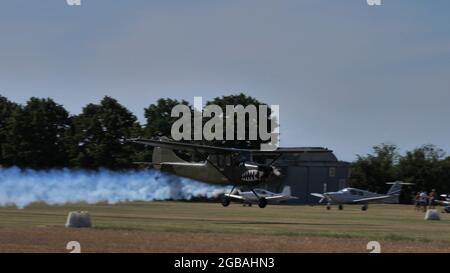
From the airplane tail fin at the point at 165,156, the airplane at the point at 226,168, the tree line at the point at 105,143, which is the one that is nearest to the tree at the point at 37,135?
the tree line at the point at 105,143

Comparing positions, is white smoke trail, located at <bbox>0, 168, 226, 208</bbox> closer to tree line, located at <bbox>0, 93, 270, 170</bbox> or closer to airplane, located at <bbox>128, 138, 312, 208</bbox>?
airplane, located at <bbox>128, 138, 312, 208</bbox>

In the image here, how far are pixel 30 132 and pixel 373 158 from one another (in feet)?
153

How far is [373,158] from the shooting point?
379 ft

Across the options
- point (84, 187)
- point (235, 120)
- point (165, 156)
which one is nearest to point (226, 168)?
point (165, 156)

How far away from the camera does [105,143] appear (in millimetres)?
102562

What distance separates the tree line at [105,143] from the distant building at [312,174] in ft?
14.8

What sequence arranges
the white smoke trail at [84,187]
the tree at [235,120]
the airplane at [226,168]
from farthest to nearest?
the tree at [235,120] < the airplane at [226,168] < the white smoke trail at [84,187]

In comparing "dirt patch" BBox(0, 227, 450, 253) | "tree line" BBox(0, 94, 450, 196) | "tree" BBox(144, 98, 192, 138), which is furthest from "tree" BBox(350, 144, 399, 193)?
"dirt patch" BBox(0, 227, 450, 253)

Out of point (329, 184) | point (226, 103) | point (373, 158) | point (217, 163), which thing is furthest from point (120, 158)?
point (217, 163)

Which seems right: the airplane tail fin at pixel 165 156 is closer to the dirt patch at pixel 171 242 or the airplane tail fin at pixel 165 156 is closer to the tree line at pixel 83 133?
the dirt patch at pixel 171 242

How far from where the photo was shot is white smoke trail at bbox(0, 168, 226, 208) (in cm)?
4631

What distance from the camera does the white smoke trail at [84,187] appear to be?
152ft

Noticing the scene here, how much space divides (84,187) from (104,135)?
57337 mm
